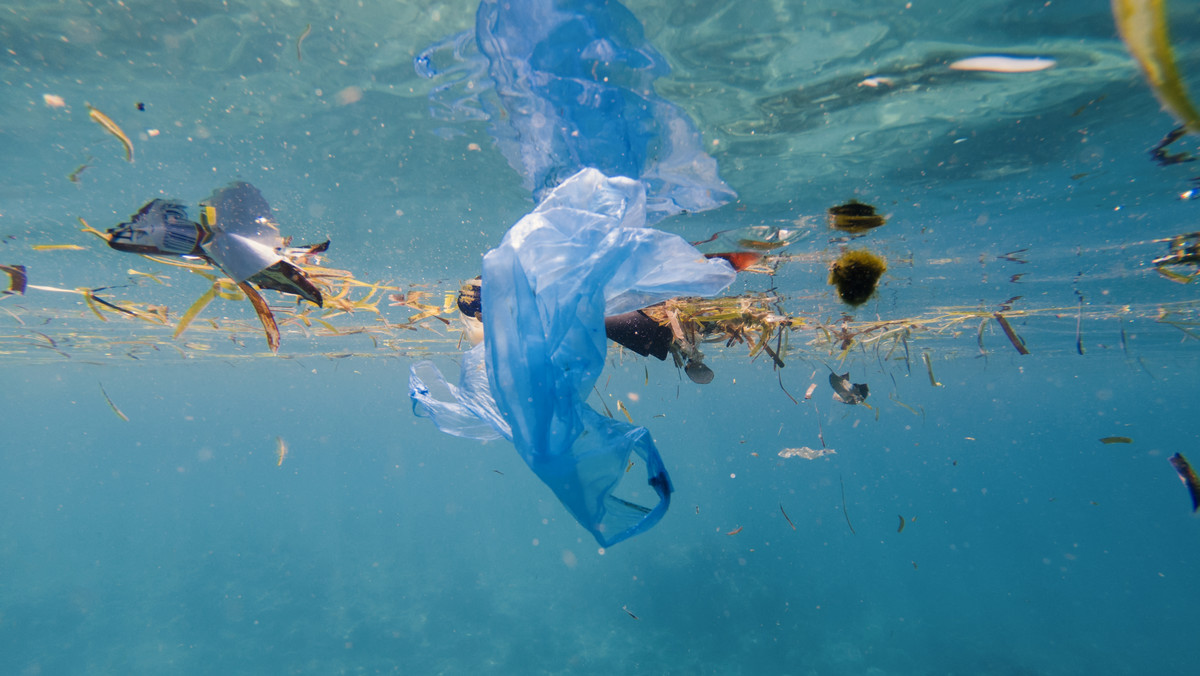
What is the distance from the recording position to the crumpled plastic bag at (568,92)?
4.95 m

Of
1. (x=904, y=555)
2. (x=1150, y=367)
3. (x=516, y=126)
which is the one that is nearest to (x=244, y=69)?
(x=516, y=126)

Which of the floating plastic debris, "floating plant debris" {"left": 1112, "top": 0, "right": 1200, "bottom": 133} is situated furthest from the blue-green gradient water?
"floating plant debris" {"left": 1112, "top": 0, "right": 1200, "bottom": 133}

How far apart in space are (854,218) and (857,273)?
577cm

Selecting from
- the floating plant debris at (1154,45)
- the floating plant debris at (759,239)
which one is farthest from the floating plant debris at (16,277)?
the floating plant debris at (759,239)

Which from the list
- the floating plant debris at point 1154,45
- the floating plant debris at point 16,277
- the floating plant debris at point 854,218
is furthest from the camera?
the floating plant debris at point 854,218

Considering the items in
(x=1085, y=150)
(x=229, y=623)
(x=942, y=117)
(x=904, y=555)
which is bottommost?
(x=904, y=555)

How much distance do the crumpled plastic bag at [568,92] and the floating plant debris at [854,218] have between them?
10.8 feet

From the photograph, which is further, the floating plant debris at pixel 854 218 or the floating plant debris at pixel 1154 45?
the floating plant debris at pixel 854 218

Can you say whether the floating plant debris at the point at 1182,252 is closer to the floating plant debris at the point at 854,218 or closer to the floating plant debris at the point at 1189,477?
the floating plant debris at the point at 854,218

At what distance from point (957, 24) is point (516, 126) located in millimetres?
5250

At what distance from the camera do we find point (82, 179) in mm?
7895

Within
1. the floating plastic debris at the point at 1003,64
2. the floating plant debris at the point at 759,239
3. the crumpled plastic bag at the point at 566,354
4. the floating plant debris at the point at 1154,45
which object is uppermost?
the floating plastic debris at the point at 1003,64

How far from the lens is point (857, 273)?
193 inches

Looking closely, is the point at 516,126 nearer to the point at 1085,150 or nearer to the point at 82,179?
the point at 82,179
